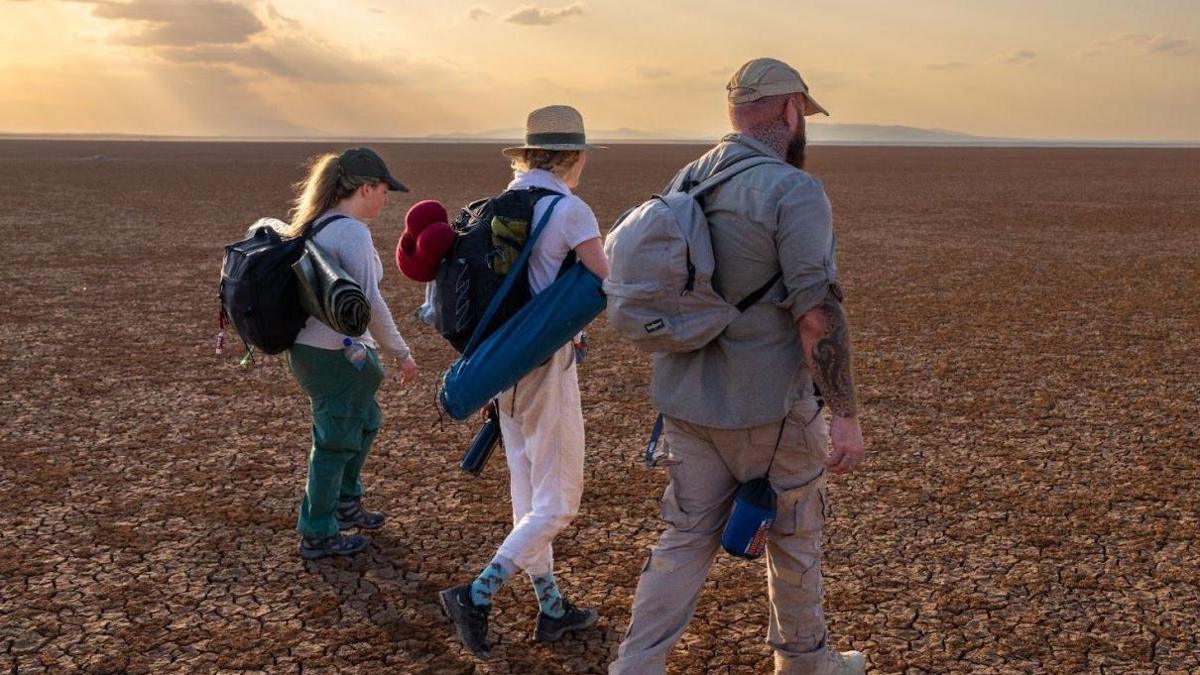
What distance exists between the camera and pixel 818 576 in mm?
3254

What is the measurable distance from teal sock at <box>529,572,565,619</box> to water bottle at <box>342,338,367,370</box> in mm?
1217

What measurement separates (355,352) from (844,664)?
94.6 inches

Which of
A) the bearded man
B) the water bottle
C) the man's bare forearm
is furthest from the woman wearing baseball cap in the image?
the man's bare forearm

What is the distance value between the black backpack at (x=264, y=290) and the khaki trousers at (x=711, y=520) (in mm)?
1965

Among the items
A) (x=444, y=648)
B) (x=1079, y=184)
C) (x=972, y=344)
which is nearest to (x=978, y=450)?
(x=972, y=344)

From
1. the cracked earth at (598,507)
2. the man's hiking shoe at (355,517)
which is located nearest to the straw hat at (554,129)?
the cracked earth at (598,507)

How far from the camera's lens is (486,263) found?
3.67 meters

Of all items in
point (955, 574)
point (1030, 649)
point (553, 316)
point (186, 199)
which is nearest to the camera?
point (553, 316)

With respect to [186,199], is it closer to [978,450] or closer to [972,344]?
[972,344]

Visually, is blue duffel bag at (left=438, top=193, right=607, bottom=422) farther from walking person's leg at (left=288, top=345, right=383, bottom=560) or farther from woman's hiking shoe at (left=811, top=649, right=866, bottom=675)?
woman's hiking shoe at (left=811, top=649, right=866, bottom=675)

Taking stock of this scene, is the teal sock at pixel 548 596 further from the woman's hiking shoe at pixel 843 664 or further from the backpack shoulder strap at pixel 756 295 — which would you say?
the backpack shoulder strap at pixel 756 295

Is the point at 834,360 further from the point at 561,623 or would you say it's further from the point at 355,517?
the point at 355,517

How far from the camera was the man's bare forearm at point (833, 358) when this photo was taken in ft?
9.39

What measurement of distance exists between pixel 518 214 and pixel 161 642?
7.60 feet
